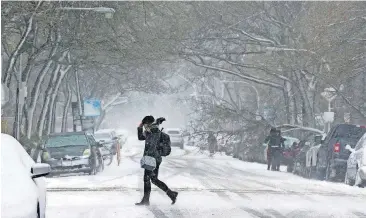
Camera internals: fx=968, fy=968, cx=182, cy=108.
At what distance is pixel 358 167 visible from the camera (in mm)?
21656

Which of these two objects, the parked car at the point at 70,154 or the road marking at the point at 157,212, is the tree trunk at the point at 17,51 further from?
the road marking at the point at 157,212

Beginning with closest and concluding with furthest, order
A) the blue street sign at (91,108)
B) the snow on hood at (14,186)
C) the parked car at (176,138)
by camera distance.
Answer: the snow on hood at (14,186) < the blue street sign at (91,108) < the parked car at (176,138)

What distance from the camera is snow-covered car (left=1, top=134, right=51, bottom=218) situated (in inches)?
321

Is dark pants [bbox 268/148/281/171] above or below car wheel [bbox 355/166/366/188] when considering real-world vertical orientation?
below

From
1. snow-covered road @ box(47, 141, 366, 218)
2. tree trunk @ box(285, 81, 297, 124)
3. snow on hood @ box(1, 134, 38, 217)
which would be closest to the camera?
snow on hood @ box(1, 134, 38, 217)

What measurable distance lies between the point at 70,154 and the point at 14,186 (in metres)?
21.4

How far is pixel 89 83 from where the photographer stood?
65.6 meters

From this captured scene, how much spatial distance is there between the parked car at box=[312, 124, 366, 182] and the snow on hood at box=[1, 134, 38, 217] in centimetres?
1698

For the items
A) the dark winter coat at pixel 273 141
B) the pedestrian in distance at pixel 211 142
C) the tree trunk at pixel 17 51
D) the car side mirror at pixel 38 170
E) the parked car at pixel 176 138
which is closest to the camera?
the car side mirror at pixel 38 170

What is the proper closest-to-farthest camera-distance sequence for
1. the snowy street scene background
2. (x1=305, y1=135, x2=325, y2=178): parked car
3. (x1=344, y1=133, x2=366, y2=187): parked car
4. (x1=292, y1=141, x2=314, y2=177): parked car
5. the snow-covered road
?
1. the snow-covered road
2. the snowy street scene background
3. (x1=344, y1=133, x2=366, y2=187): parked car
4. (x1=305, y1=135, x2=325, y2=178): parked car
5. (x1=292, y1=141, x2=314, y2=177): parked car

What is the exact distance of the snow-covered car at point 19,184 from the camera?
8156 millimetres

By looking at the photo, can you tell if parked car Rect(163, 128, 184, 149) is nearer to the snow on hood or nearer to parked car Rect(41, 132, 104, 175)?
parked car Rect(41, 132, 104, 175)

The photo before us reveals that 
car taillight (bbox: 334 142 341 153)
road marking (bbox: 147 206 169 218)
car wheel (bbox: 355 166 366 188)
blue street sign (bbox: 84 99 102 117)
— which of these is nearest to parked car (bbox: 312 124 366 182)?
car taillight (bbox: 334 142 341 153)

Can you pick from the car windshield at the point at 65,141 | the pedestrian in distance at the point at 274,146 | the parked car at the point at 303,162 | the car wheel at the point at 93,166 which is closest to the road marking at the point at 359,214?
the parked car at the point at 303,162
